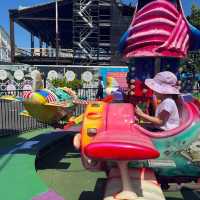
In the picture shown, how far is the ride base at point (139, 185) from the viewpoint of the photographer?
3.89 m

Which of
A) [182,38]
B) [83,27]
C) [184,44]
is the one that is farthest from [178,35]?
[83,27]

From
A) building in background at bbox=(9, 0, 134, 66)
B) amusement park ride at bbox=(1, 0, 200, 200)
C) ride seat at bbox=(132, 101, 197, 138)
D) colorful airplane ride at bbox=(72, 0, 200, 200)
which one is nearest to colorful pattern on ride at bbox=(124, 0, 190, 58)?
amusement park ride at bbox=(1, 0, 200, 200)

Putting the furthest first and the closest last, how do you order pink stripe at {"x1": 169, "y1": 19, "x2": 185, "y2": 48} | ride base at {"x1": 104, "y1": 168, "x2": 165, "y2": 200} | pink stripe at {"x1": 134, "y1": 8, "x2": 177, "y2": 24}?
pink stripe at {"x1": 134, "y1": 8, "x2": 177, "y2": 24} < pink stripe at {"x1": 169, "y1": 19, "x2": 185, "y2": 48} < ride base at {"x1": 104, "y1": 168, "x2": 165, "y2": 200}

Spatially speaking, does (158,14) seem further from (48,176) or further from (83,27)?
(83,27)

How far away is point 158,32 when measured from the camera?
278 inches

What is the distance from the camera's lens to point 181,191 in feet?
18.7

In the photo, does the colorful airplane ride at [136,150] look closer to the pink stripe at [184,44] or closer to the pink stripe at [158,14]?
the pink stripe at [184,44]

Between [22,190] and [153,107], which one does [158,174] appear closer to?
[22,190]

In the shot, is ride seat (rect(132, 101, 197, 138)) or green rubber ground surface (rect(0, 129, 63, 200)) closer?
ride seat (rect(132, 101, 197, 138))

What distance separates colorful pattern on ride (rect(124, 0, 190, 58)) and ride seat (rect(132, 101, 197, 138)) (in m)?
2.07

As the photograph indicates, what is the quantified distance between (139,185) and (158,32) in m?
3.60

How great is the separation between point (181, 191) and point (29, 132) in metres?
5.99

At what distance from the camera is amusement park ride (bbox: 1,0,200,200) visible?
3.79 meters

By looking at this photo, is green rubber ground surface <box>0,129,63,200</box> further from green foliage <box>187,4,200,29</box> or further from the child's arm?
green foliage <box>187,4,200,29</box>
